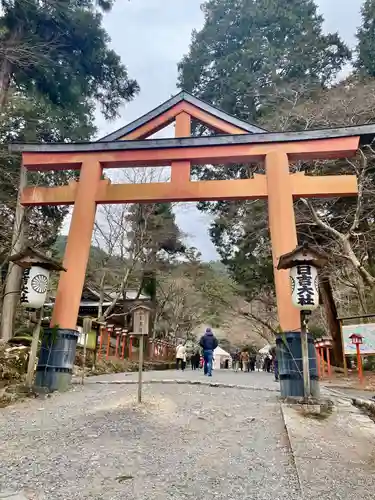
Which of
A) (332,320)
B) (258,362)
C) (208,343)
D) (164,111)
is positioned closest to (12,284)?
(208,343)

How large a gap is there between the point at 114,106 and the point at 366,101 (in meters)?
9.15

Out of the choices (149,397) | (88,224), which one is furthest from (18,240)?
(149,397)

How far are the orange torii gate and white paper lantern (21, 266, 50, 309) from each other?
0.75 meters

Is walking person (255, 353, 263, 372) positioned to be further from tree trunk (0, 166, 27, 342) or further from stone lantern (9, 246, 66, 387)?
stone lantern (9, 246, 66, 387)

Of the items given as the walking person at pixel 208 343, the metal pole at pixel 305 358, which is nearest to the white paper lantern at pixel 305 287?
the metal pole at pixel 305 358

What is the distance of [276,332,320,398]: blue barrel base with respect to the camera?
6.67 metres

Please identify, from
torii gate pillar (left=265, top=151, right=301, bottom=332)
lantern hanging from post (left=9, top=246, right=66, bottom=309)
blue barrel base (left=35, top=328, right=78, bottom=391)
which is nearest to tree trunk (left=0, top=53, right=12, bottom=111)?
lantern hanging from post (left=9, top=246, right=66, bottom=309)

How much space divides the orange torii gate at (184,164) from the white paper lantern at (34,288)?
2.46 ft

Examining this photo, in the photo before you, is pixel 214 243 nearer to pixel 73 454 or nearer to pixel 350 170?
pixel 350 170

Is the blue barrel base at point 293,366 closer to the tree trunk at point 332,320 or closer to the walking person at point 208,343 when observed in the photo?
the walking person at point 208,343

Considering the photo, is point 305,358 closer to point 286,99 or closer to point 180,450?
point 180,450

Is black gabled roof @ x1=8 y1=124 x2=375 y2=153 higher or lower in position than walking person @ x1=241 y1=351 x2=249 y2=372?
higher

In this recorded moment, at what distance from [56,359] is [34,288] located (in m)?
1.46

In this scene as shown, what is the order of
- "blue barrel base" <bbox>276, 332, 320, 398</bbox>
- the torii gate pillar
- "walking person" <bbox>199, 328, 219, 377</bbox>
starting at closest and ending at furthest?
1. "blue barrel base" <bbox>276, 332, 320, 398</bbox>
2. the torii gate pillar
3. "walking person" <bbox>199, 328, 219, 377</bbox>
